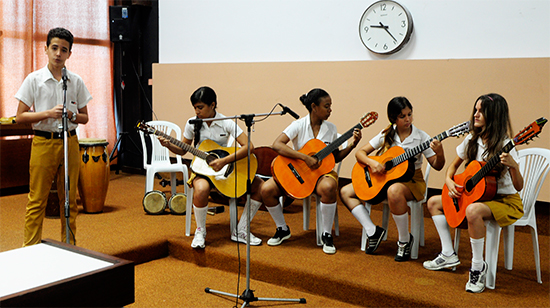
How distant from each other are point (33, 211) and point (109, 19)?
4.11 m

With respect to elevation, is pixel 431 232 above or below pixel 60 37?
below

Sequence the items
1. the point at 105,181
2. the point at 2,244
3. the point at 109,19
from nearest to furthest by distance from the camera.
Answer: the point at 2,244
the point at 105,181
the point at 109,19

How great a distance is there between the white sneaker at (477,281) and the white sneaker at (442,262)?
234mm

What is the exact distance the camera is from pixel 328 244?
11.1 ft

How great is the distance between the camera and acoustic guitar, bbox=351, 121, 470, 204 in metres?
3.15

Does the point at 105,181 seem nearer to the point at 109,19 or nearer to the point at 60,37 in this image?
the point at 60,37

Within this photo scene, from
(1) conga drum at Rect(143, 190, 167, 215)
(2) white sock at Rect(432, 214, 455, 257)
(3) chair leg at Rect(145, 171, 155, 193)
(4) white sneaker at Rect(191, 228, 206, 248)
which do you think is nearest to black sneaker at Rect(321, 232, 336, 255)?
(2) white sock at Rect(432, 214, 455, 257)

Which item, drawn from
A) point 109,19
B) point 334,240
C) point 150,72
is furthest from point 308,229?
point 109,19

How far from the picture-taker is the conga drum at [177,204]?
4426mm

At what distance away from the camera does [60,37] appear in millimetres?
2934

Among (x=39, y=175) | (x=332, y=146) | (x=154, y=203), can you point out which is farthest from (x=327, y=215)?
(x=39, y=175)

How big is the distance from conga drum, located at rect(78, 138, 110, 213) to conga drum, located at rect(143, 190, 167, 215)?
1.40ft

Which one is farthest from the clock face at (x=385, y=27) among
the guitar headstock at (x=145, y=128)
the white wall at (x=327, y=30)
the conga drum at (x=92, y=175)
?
the conga drum at (x=92, y=175)

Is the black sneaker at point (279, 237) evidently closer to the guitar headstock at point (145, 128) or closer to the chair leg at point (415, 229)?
the chair leg at point (415, 229)
